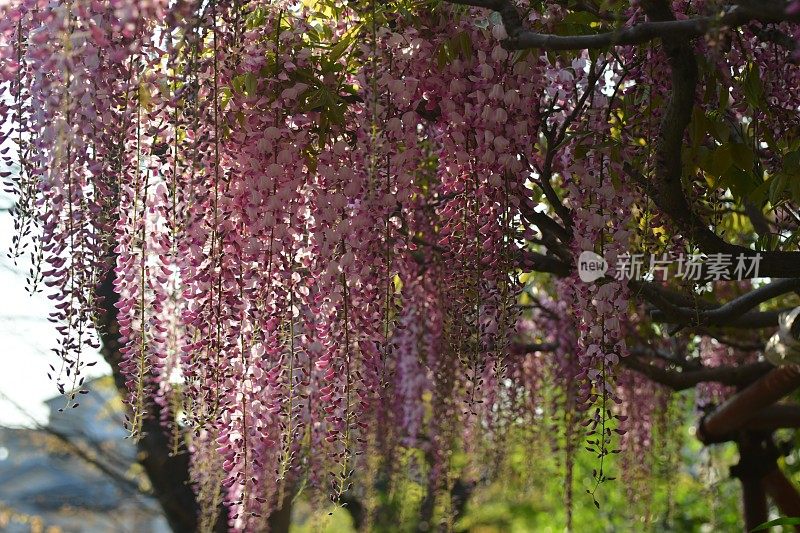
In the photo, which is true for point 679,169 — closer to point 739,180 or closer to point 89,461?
point 739,180

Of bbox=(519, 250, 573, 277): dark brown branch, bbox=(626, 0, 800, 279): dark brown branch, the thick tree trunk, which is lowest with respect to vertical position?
the thick tree trunk

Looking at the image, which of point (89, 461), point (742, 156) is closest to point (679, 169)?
point (742, 156)

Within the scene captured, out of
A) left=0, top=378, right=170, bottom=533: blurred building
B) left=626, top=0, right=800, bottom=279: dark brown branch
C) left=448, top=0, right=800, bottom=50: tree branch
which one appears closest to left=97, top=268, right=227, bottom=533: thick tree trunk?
left=0, top=378, right=170, bottom=533: blurred building

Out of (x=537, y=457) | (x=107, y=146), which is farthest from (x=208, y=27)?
(x=537, y=457)

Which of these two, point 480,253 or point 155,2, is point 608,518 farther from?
point 155,2

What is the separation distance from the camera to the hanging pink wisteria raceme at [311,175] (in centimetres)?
172

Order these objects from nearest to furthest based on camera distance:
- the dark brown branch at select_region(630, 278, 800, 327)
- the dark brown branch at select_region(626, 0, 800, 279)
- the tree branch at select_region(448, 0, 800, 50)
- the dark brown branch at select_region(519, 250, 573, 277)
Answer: the tree branch at select_region(448, 0, 800, 50)
the dark brown branch at select_region(626, 0, 800, 279)
the dark brown branch at select_region(630, 278, 800, 327)
the dark brown branch at select_region(519, 250, 573, 277)

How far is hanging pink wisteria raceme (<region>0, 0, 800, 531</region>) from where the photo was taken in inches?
67.9

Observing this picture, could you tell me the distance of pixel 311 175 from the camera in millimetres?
1948

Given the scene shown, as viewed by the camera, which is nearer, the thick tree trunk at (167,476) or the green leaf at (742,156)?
the green leaf at (742,156)

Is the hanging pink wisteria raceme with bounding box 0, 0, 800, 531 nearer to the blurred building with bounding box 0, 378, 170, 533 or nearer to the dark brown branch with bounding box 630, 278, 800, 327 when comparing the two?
the dark brown branch with bounding box 630, 278, 800, 327

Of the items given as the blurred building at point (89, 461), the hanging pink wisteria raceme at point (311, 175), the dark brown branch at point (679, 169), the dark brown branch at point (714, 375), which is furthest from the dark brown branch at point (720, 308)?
the blurred building at point (89, 461)

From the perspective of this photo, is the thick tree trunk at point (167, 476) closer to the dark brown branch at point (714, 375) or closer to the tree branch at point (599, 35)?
the dark brown branch at point (714, 375)

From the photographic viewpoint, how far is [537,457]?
4.81m
